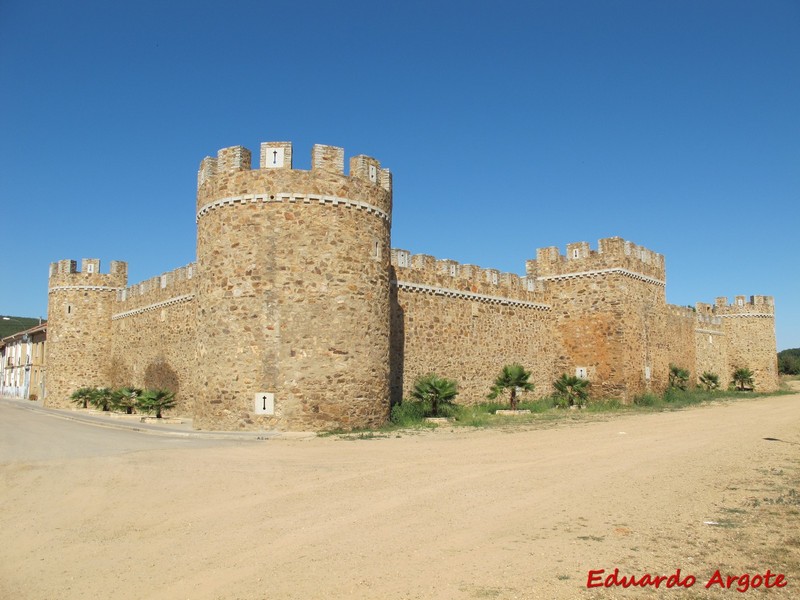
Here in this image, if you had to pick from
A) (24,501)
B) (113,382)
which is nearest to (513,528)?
(24,501)

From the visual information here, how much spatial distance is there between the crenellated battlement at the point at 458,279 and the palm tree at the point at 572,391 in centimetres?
376

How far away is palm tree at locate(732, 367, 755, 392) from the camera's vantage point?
38938mm

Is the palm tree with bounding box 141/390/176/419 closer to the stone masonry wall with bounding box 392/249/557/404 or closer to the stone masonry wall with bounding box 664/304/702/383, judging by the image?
the stone masonry wall with bounding box 392/249/557/404

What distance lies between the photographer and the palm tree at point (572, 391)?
25.4 metres

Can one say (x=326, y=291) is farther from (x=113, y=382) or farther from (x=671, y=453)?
(x=113, y=382)

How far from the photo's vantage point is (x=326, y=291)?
16984mm

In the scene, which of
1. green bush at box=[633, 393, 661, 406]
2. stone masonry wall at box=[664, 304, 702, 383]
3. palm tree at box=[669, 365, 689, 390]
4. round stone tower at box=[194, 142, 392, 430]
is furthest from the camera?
stone masonry wall at box=[664, 304, 702, 383]

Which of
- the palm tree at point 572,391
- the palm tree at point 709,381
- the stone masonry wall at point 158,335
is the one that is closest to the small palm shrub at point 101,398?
the stone masonry wall at point 158,335

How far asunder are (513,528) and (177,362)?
72.1 feet

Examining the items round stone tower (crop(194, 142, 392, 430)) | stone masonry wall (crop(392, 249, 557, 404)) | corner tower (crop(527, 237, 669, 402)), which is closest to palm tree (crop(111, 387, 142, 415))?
round stone tower (crop(194, 142, 392, 430))

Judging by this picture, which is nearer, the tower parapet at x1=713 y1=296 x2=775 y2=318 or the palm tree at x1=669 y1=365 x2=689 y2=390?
the palm tree at x1=669 y1=365 x2=689 y2=390

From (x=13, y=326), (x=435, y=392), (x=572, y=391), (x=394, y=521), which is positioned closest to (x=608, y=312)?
(x=572, y=391)

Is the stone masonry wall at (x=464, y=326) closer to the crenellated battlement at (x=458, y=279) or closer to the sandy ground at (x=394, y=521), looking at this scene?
the crenellated battlement at (x=458, y=279)

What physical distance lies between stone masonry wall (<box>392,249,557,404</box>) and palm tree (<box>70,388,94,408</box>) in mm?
16403
